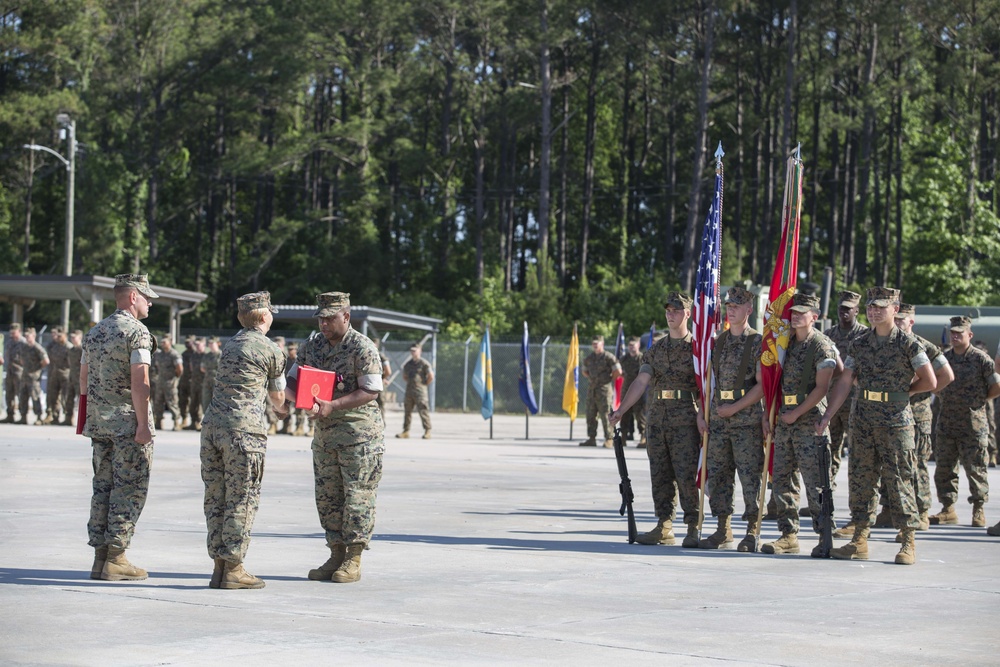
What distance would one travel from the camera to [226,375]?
29.4 feet

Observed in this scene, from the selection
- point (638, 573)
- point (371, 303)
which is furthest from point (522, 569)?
point (371, 303)

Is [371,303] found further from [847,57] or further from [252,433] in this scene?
[252,433]

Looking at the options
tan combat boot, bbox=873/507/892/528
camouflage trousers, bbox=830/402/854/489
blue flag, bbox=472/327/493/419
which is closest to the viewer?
tan combat boot, bbox=873/507/892/528

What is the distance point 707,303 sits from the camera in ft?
38.9

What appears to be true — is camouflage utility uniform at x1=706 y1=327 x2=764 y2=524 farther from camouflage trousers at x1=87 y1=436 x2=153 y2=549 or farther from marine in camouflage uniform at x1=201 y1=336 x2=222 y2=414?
marine in camouflage uniform at x1=201 y1=336 x2=222 y2=414

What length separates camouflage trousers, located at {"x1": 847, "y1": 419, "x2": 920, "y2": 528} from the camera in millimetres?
10703

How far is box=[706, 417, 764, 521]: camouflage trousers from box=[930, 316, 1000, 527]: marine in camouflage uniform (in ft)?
10.3

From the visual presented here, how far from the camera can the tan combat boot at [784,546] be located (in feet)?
36.1

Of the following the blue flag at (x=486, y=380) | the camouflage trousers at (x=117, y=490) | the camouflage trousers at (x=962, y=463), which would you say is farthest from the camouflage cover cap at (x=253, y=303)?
the blue flag at (x=486, y=380)

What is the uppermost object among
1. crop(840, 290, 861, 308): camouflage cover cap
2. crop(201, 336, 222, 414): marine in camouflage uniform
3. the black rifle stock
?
crop(840, 290, 861, 308): camouflage cover cap

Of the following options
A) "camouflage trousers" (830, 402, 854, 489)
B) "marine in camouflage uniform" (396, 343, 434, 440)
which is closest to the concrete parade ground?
"camouflage trousers" (830, 402, 854, 489)

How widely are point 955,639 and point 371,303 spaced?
49123 millimetres

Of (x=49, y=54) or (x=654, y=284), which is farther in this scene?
(x=49, y=54)

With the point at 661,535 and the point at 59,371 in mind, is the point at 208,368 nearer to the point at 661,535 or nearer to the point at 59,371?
the point at 59,371
